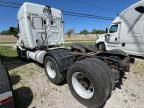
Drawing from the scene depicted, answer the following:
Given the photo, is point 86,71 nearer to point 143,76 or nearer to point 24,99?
point 24,99

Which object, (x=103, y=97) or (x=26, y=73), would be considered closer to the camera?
(x=103, y=97)

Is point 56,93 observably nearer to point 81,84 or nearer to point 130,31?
point 81,84

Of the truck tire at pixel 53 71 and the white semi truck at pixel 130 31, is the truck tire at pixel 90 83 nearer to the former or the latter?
the truck tire at pixel 53 71

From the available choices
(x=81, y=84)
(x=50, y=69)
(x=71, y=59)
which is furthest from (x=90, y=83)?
(x=50, y=69)

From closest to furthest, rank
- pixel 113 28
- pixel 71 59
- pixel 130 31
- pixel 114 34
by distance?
1. pixel 71 59
2. pixel 130 31
3. pixel 114 34
4. pixel 113 28

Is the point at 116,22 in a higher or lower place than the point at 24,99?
higher

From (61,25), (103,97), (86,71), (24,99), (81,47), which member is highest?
(61,25)

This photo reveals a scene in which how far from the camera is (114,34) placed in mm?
9945

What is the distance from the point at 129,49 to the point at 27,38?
577 centimetres

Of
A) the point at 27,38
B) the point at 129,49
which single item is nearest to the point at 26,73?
the point at 27,38

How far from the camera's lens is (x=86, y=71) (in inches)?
131

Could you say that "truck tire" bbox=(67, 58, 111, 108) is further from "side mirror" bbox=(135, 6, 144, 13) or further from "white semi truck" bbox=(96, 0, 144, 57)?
"side mirror" bbox=(135, 6, 144, 13)

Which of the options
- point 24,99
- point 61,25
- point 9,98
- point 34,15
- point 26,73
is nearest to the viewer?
point 9,98

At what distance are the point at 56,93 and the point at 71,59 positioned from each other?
1117 millimetres
